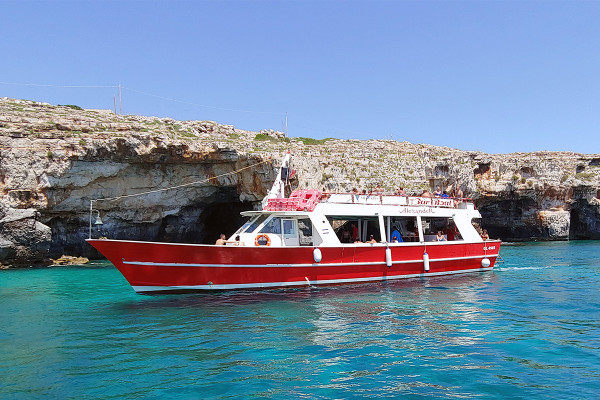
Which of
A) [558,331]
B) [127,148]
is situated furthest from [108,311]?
[127,148]

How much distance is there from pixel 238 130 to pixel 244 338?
30576 mm

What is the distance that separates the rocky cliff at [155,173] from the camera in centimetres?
2614

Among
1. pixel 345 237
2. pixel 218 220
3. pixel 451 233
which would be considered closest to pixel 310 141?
pixel 218 220

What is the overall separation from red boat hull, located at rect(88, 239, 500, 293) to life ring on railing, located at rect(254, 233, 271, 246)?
67 cm

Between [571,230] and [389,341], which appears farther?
[571,230]

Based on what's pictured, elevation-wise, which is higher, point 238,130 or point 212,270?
point 238,130

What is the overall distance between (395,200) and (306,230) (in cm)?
434

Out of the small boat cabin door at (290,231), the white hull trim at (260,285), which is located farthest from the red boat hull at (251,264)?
the small boat cabin door at (290,231)

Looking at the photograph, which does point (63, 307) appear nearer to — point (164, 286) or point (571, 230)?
point (164, 286)

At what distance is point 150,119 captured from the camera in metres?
34.6

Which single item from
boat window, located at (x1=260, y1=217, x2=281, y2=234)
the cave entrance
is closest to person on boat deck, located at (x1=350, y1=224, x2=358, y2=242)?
boat window, located at (x1=260, y1=217, x2=281, y2=234)

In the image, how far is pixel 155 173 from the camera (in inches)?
1174

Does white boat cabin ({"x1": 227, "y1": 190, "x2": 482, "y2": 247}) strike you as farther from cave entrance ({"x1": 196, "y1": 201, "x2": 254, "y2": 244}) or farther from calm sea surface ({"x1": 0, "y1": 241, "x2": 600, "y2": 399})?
cave entrance ({"x1": 196, "y1": 201, "x2": 254, "y2": 244})

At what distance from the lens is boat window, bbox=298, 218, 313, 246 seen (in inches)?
631
